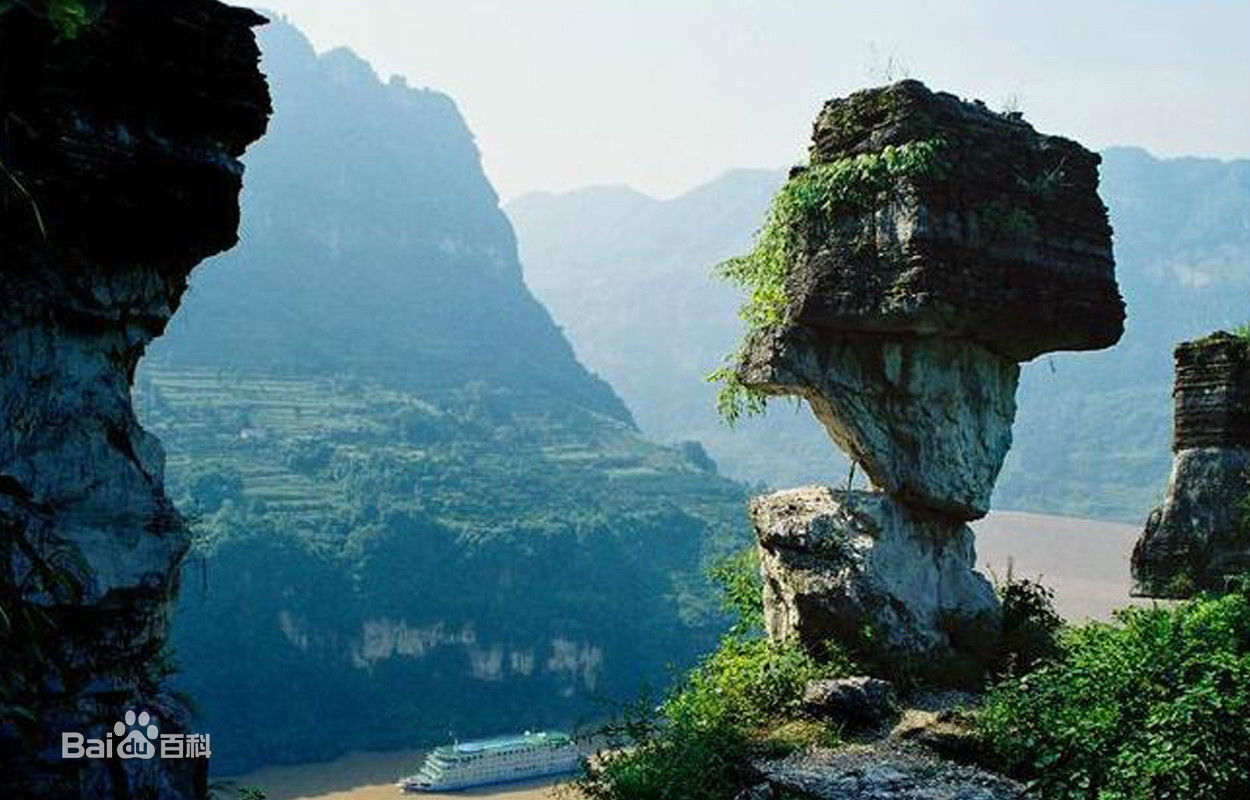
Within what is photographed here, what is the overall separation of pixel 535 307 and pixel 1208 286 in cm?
12727

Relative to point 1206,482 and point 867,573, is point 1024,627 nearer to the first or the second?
point 867,573

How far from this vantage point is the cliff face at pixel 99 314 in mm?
5289

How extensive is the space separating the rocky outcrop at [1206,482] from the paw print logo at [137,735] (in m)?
9.70

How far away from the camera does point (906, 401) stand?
1056cm

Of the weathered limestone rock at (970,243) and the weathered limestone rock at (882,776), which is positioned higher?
the weathered limestone rock at (970,243)

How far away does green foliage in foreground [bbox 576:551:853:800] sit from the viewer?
801 centimetres

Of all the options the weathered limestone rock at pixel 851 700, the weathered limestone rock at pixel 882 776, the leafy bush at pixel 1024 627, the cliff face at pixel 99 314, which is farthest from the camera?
the leafy bush at pixel 1024 627

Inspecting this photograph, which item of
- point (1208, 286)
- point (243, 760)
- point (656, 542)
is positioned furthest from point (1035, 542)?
point (1208, 286)

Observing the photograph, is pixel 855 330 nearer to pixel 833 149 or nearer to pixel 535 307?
pixel 833 149

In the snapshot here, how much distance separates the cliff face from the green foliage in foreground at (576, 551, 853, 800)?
3.18 meters

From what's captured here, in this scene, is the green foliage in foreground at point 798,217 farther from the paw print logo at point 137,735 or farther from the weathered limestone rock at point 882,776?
the paw print logo at point 137,735

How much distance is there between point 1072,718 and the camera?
789 cm

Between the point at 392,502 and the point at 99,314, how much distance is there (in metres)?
64.9

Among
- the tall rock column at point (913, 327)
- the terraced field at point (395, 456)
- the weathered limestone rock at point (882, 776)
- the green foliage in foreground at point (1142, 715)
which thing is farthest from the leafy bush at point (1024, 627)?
the terraced field at point (395, 456)
